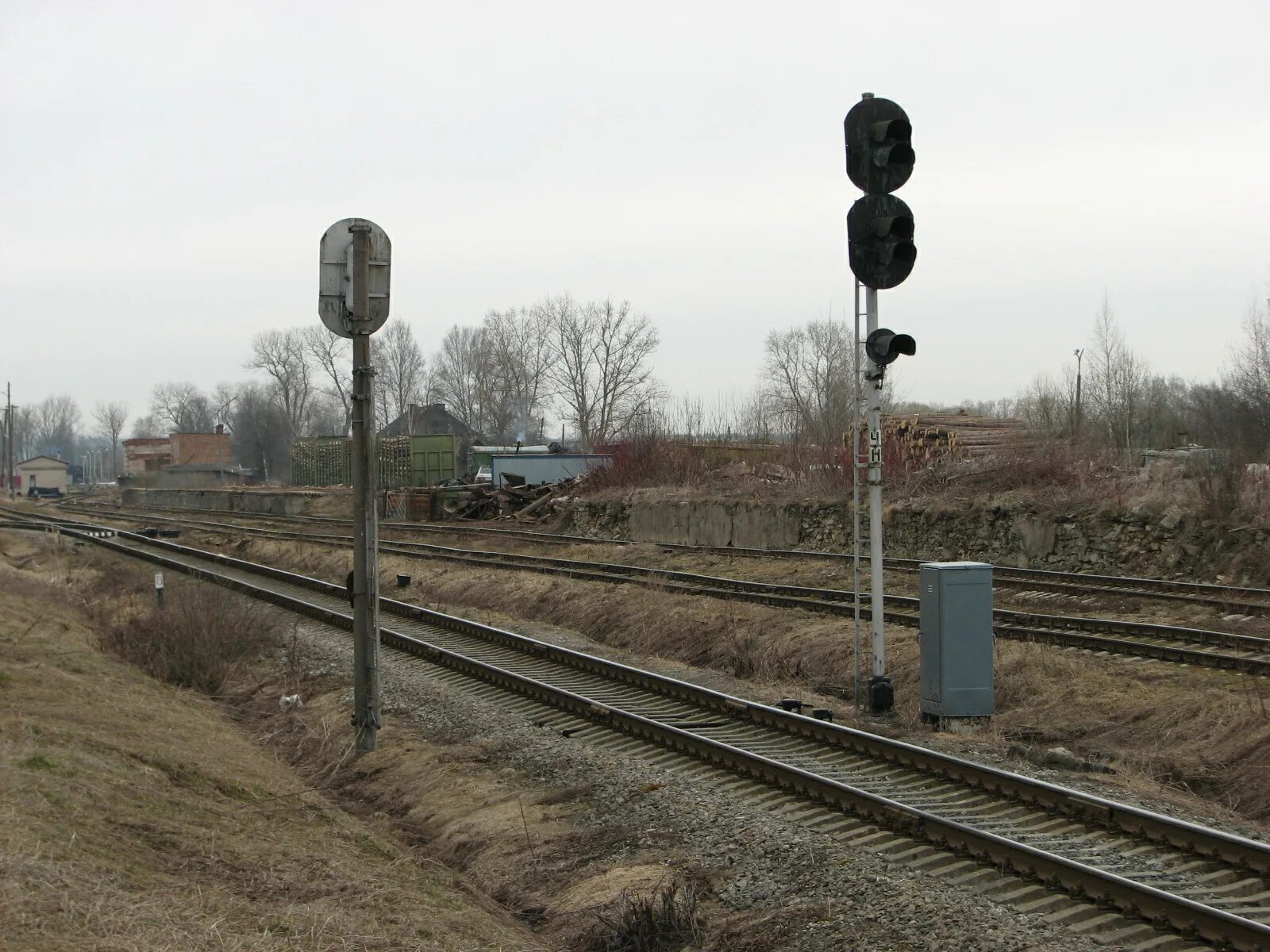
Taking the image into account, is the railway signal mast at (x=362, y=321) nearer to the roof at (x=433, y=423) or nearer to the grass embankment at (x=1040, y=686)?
the grass embankment at (x=1040, y=686)

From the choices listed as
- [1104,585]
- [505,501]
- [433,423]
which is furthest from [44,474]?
[1104,585]

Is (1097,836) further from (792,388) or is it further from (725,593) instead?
(792,388)

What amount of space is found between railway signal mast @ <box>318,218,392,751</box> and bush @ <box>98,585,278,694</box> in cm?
448

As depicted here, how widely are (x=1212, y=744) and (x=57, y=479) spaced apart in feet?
332

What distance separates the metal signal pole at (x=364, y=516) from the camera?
1016cm

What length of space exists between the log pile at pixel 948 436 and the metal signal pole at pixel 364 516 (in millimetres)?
20502

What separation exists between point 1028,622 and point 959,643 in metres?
5.10

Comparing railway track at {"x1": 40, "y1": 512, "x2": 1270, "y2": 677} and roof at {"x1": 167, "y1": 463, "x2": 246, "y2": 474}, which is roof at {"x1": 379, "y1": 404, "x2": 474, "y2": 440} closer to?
roof at {"x1": 167, "y1": 463, "x2": 246, "y2": 474}

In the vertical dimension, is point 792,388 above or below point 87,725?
above

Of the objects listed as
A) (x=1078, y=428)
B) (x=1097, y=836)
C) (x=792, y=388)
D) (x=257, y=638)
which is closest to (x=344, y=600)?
(x=257, y=638)

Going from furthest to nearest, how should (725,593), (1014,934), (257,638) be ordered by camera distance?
(725,593)
(257,638)
(1014,934)

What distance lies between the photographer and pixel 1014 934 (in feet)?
18.0

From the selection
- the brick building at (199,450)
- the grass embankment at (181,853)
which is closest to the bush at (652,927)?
the grass embankment at (181,853)

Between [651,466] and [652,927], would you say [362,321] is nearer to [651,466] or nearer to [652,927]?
[652,927]
